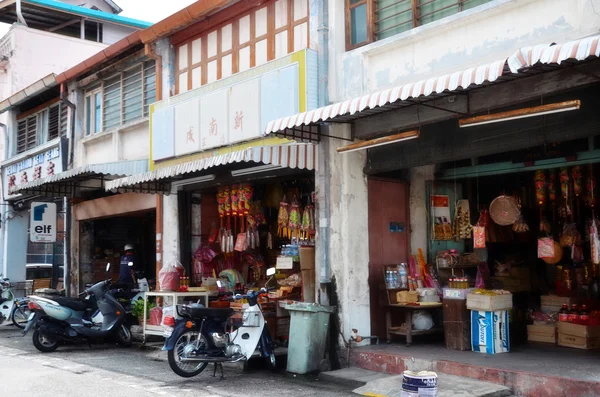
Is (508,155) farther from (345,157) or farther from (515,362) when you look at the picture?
(515,362)

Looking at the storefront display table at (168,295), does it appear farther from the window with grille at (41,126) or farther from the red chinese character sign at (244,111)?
the window with grille at (41,126)

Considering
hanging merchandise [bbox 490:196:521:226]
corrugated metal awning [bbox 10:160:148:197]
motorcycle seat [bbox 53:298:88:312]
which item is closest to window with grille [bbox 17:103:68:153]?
corrugated metal awning [bbox 10:160:148:197]

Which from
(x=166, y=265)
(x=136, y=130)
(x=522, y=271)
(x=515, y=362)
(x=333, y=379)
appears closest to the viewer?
(x=515, y=362)

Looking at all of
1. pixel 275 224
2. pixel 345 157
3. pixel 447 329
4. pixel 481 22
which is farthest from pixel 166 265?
pixel 481 22

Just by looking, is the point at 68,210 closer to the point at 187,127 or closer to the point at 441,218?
the point at 187,127

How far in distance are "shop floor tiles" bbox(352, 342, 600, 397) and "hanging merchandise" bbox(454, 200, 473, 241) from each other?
78.3 inches

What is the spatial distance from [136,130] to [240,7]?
177 inches

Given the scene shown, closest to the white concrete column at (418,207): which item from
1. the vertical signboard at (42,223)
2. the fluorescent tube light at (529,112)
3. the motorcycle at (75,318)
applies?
the fluorescent tube light at (529,112)

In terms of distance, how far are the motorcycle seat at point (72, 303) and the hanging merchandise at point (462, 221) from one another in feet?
22.0

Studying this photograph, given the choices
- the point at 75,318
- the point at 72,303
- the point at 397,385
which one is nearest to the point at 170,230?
the point at 72,303

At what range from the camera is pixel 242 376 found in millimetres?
9172

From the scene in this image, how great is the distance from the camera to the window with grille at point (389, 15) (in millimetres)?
8812

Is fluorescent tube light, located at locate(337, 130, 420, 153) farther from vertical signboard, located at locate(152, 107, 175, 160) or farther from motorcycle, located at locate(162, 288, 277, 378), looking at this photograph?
vertical signboard, located at locate(152, 107, 175, 160)

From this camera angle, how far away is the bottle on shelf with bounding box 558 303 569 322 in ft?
30.9
